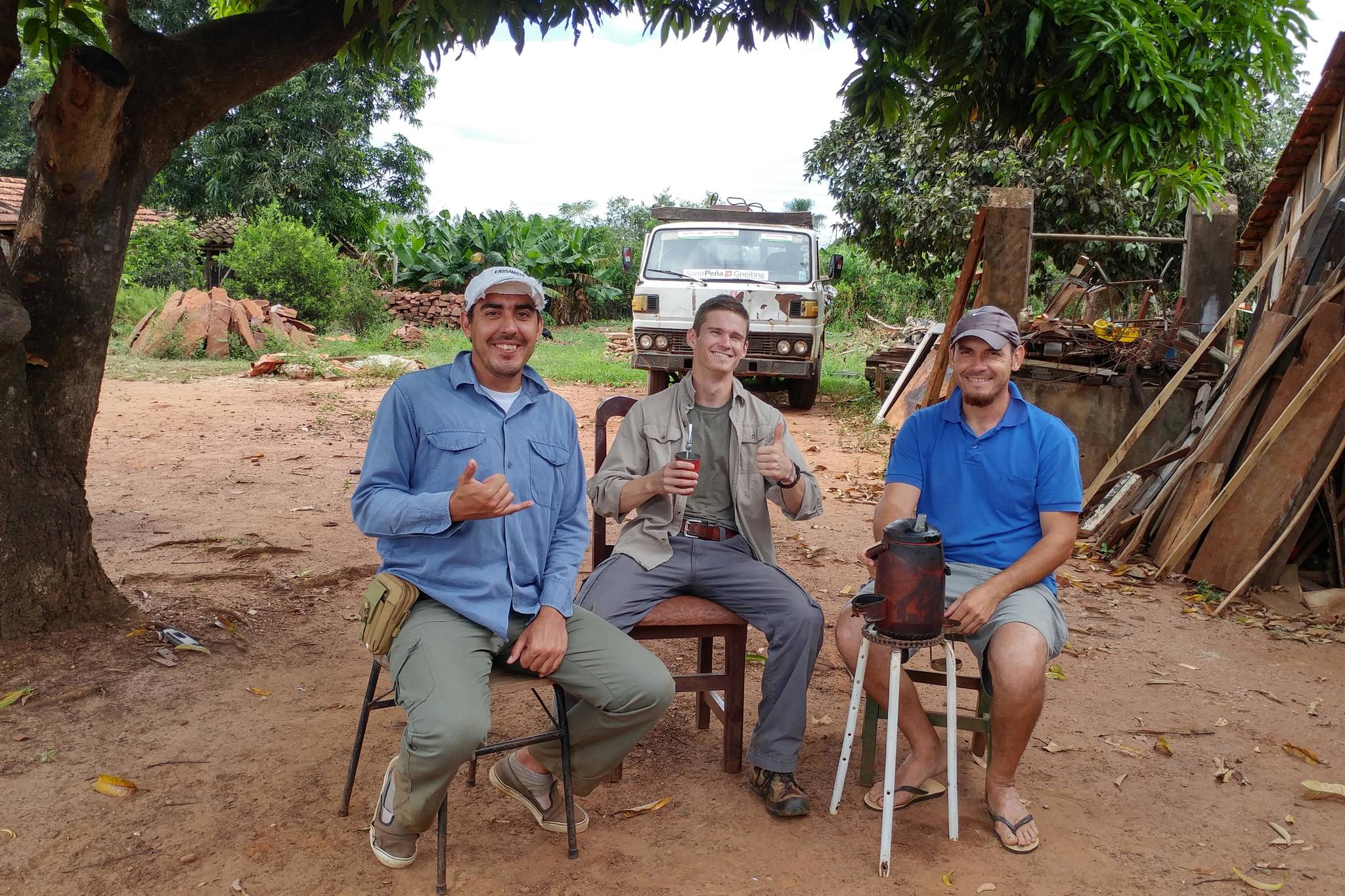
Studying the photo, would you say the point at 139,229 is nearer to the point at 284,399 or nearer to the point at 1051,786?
the point at 284,399

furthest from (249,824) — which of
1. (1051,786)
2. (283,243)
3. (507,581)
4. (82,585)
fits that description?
(283,243)

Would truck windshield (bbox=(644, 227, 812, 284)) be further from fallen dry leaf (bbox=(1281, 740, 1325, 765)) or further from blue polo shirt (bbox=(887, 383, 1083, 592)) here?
fallen dry leaf (bbox=(1281, 740, 1325, 765))

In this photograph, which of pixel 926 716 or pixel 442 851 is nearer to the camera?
pixel 442 851

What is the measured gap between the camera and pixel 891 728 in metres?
2.81

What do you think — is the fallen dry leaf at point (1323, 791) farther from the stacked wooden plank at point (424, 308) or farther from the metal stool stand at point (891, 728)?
the stacked wooden plank at point (424, 308)

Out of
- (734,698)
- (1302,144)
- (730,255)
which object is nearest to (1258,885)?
(734,698)

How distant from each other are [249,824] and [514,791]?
78 cm

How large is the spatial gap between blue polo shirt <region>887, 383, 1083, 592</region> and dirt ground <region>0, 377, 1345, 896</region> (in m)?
0.86

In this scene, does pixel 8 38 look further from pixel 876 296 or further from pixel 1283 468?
pixel 876 296

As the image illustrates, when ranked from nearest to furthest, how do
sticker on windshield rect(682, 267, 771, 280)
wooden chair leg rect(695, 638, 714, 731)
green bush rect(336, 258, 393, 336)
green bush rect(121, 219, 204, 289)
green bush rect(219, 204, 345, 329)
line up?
wooden chair leg rect(695, 638, 714, 731)
sticker on windshield rect(682, 267, 771, 280)
green bush rect(219, 204, 345, 329)
green bush rect(336, 258, 393, 336)
green bush rect(121, 219, 204, 289)

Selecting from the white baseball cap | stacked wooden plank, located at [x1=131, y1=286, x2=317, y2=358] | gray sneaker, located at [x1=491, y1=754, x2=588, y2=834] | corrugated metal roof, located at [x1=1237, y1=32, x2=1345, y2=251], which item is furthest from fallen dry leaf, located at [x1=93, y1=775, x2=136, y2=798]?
stacked wooden plank, located at [x1=131, y1=286, x2=317, y2=358]

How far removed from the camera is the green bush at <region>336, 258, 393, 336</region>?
64.0 feet

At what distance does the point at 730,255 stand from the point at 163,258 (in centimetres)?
1564

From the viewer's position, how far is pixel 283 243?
18.5 metres
